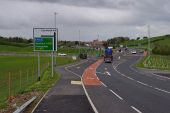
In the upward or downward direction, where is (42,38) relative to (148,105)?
upward

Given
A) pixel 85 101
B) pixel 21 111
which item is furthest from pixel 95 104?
pixel 21 111

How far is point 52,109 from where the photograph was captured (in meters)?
20.6

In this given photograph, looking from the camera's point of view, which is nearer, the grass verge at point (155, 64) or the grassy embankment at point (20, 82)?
the grassy embankment at point (20, 82)

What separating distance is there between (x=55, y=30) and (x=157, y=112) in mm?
29660

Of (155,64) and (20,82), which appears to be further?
(155,64)

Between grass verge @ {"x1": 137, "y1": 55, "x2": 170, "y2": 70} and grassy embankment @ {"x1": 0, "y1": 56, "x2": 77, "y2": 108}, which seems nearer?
grassy embankment @ {"x1": 0, "y1": 56, "x2": 77, "y2": 108}

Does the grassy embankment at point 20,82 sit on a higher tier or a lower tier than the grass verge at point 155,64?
higher

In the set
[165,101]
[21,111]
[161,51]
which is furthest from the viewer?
[161,51]

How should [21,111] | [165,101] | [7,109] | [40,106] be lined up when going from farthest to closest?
[165,101], [40,106], [7,109], [21,111]

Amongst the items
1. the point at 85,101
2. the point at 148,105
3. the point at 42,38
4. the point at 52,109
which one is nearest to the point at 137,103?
the point at 148,105

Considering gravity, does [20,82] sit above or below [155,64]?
above

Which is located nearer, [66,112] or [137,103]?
[66,112]

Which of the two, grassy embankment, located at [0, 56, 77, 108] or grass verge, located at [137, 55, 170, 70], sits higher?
grassy embankment, located at [0, 56, 77, 108]

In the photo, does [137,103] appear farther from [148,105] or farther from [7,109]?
[7,109]
